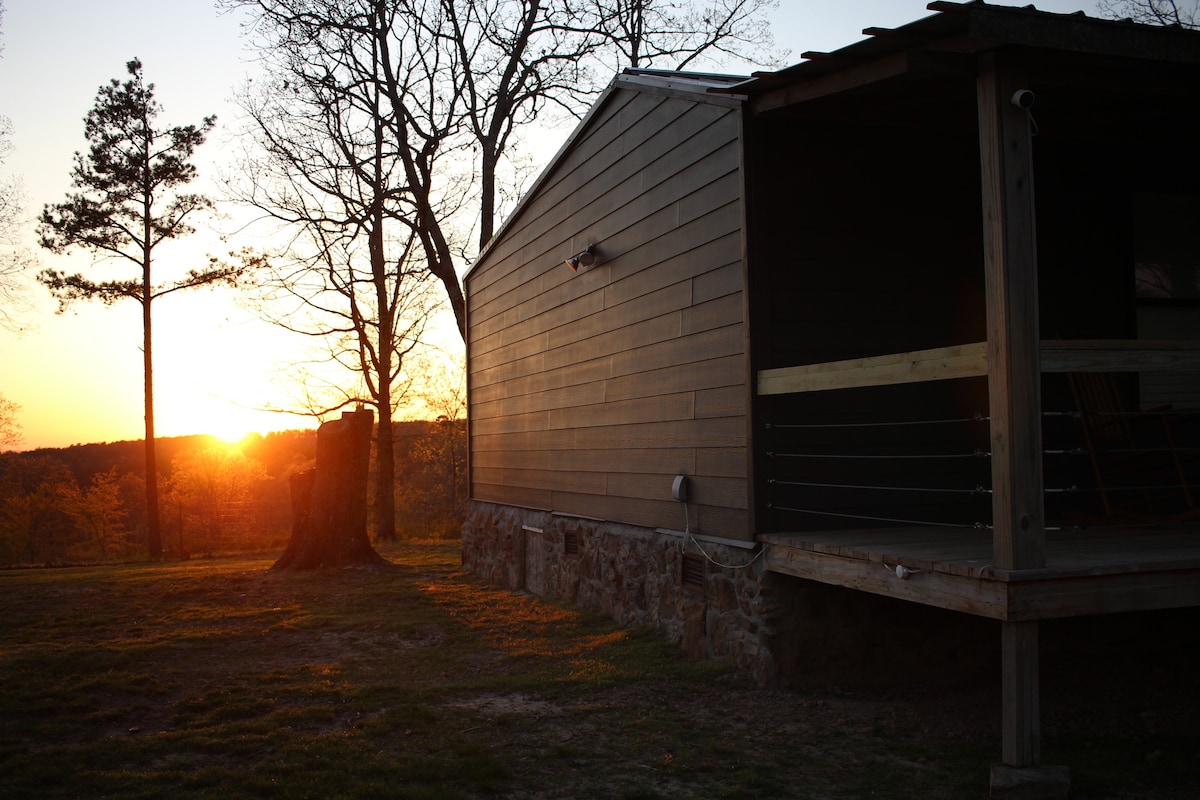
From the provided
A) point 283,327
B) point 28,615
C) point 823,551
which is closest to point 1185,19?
point 823,551

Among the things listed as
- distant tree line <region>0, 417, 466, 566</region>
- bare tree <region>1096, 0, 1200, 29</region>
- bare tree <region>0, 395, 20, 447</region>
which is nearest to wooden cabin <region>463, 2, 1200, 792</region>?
bare tree <region>1096, 0, 1200, 29</region>

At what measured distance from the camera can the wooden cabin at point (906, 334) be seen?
3.83 metres

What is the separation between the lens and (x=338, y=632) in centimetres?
764

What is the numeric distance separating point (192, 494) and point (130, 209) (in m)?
21.5

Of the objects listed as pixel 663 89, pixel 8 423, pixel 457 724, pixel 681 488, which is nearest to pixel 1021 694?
pixel 457 724

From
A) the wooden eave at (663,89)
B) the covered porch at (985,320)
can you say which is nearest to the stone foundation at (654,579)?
the covered porch at (985,320)

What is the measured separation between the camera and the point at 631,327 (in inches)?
289

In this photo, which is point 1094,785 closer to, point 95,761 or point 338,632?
point 95,761

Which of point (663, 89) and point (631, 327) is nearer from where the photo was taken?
point (663, 89)

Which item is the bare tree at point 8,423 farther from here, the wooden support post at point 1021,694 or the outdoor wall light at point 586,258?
the wooden support post at point 1021,694

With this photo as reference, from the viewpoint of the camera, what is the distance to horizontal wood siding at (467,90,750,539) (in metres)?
6.02

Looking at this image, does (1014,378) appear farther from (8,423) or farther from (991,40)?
(8,423)

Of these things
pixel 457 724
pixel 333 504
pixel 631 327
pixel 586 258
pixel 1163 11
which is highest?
pixel 1163 11

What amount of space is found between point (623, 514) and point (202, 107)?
15.2m
